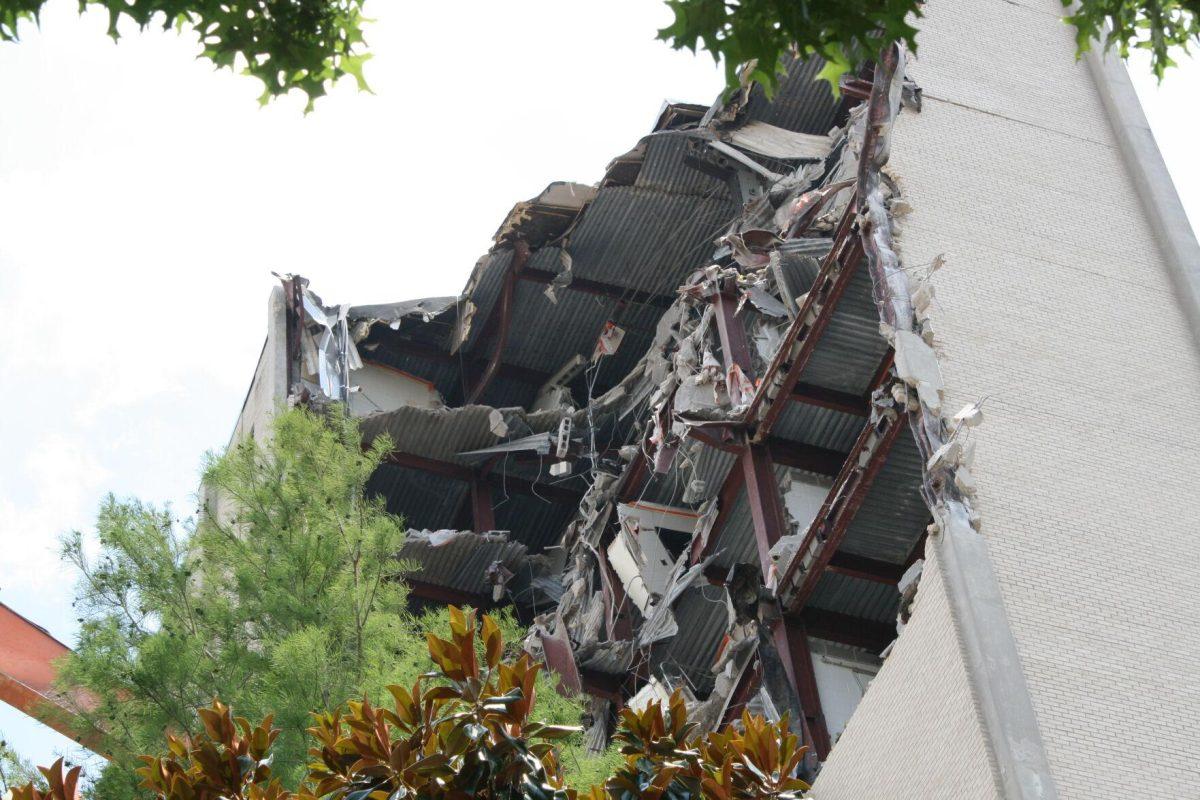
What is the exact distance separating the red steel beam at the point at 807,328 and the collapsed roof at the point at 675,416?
37 millimetres

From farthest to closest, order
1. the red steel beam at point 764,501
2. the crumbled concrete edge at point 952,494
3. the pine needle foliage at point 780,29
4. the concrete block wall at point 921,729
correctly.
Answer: the red steel beam at point 764,501 → the concrete block wall at point 921,729 → the crumbled concrete edge at point 952,494 → the pine needle foliage at point 780,29

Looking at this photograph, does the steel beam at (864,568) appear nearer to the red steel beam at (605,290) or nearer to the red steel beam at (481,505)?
the red steel beam at (481,505)

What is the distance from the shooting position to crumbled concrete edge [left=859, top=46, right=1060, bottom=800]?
11.7 metres

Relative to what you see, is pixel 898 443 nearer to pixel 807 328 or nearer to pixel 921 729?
pixel 807 328

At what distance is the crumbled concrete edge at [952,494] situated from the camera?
11.7 metres

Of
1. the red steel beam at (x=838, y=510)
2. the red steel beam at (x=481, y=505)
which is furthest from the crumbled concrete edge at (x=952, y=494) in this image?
the red steel beam at (x=481, y=505)

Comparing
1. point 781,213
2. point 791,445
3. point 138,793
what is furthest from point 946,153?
point 138,793

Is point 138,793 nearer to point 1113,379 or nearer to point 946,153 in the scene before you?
point 1113,379

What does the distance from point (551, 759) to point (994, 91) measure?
15.0m

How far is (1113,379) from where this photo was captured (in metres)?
16.7

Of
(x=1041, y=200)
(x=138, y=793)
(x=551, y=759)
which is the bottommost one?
(x=138, y=793)

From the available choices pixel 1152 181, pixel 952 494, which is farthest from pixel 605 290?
pixel 952 494

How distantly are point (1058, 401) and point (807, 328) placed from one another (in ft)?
11.2

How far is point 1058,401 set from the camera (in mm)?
15961
